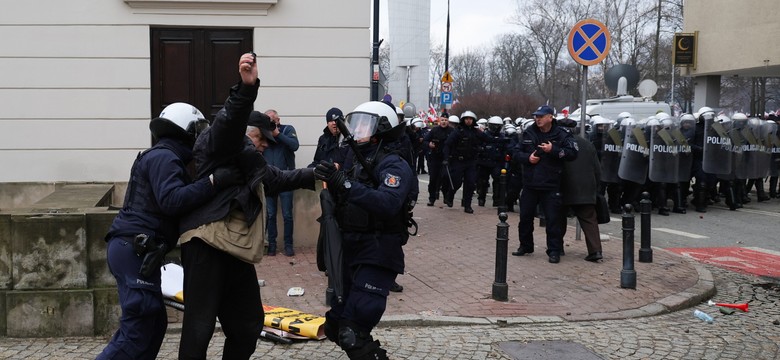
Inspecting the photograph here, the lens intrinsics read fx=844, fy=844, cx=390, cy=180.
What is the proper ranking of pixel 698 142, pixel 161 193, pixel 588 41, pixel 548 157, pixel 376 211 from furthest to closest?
1. pixel 698 142
2. pixel 588 41
3. pixel 548 157
4. pixel 376 211
5. pixel 161 193

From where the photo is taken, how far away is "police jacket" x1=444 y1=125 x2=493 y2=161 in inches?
617

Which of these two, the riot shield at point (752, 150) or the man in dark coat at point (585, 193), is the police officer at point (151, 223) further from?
the riot shield at point (752, 150)

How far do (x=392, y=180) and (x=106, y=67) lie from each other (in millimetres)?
6627

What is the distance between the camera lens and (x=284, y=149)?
1023cm

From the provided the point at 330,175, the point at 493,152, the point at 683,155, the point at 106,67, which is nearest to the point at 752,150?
the point at 683,155

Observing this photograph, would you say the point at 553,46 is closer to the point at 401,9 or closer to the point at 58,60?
the point at 401,9

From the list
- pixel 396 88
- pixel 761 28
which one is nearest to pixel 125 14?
pixel 761 28

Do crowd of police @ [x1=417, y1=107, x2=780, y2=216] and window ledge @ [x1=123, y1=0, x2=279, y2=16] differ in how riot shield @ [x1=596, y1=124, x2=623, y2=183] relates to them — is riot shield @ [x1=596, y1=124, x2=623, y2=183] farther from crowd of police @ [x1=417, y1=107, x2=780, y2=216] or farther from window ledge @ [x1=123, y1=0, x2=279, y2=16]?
window ledge @ [x1=123, y1=0, x2=279, y2=16]

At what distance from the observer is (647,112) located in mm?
25219

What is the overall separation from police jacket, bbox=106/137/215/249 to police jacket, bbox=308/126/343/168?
5.29 meters

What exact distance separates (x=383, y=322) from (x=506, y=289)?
1549 millimetres

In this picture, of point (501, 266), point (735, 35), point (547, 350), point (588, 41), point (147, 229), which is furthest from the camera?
point (735, 35)

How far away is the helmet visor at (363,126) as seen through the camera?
5.11 meters

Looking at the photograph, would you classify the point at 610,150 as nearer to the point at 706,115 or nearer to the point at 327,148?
the point at 706,115
